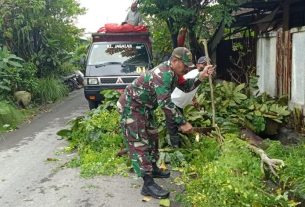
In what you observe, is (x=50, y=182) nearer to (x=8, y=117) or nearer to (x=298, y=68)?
(x=298, y=68)

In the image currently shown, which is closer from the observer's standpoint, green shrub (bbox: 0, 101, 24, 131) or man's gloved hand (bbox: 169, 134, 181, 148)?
man's gloved hand (bbox: 169, 134, 181, 148)

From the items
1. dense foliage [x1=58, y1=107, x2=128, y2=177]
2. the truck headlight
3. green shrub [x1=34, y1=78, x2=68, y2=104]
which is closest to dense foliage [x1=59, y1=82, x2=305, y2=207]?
dense foliage [x1=58, y1=107, x2=128, y2=177]

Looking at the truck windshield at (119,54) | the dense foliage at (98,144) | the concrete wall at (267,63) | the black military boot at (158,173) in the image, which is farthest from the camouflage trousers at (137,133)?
the truck windshield at (119,54)

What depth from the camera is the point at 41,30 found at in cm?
1384

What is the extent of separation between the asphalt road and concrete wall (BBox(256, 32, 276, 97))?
3.88 meters

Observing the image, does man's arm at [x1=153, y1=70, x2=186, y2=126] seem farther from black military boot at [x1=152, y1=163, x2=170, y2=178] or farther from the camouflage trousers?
black military boot at [x1=152, y1=163, x2=170, y2=178]

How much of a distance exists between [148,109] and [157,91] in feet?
1.52

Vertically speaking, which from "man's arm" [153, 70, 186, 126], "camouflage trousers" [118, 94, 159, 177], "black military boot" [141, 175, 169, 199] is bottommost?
"black military boot" [141, 175, 169, 199]

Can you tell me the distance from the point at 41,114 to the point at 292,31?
7.03m

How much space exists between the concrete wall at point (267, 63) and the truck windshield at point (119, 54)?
3098mm

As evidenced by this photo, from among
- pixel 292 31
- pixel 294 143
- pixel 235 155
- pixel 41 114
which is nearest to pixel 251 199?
pixel 235 155

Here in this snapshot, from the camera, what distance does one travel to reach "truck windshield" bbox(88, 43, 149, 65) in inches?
409

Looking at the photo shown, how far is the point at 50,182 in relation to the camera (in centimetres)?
525

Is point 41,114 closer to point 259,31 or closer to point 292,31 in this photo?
point 259,31
